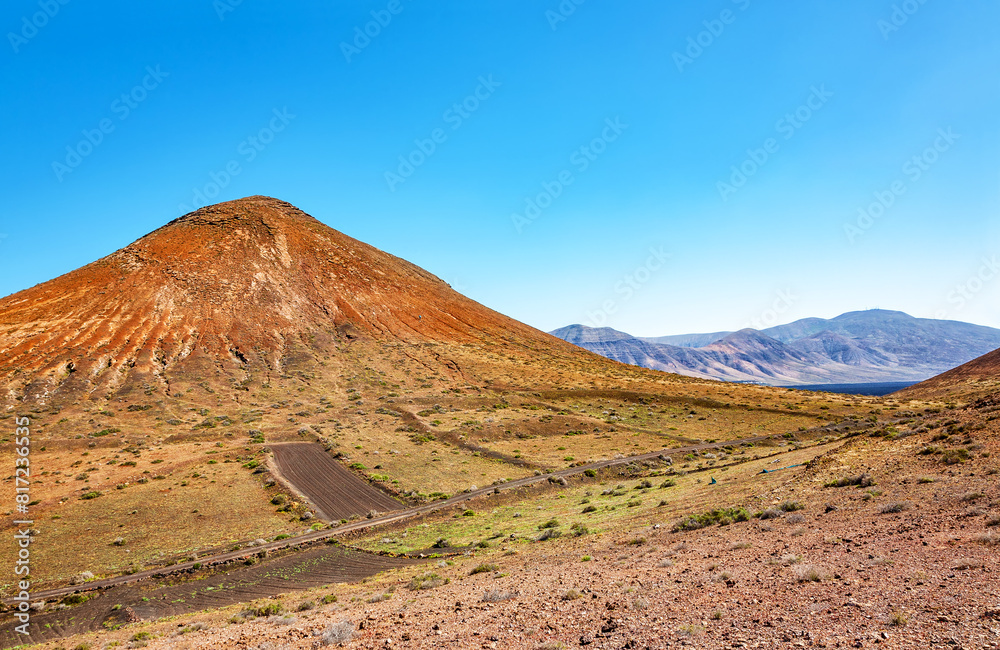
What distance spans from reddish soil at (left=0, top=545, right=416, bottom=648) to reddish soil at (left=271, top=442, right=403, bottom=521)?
8.27 metres

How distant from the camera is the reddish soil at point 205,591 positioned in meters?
19.7

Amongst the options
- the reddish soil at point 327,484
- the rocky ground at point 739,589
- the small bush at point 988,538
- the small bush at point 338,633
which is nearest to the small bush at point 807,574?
the rocky ground at point 739,589

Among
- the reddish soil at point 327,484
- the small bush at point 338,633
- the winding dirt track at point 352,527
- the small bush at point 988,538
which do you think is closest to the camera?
the small bush at point 988,538

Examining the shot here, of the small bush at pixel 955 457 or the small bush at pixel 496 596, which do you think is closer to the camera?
the small bush at pixel 496 596

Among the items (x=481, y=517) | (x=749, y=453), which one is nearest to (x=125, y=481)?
(x=481, y=517)

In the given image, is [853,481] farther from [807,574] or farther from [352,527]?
[352,527]

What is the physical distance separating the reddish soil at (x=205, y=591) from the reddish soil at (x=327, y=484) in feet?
27.1

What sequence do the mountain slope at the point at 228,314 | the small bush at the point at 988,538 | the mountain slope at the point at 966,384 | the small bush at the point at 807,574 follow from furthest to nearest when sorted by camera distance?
the mountain slope at the point at 966,384, the mountain slope at the point at 228,314, the small bush at the point at 988,538, the small bush at the point at 807,574

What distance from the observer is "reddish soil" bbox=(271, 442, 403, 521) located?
Answer: 36.0 meters

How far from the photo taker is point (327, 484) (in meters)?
40.4

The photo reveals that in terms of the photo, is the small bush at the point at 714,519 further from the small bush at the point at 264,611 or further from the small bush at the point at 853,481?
the small bush at the point at 264,611

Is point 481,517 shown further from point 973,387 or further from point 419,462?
point 973,387

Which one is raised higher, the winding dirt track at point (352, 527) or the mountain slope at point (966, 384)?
the mountain slope at point (966, 384)

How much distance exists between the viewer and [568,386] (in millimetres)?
78000
